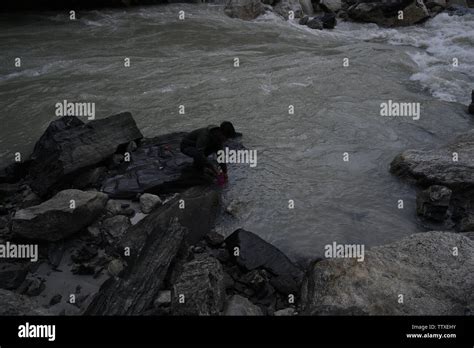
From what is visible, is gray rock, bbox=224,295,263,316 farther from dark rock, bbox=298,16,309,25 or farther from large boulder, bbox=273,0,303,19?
large boulder, bbox=273,0,303,19

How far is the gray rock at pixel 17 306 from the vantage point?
13.1 feet

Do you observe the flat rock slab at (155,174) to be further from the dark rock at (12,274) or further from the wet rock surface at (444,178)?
the wet rock surface at (444,178)

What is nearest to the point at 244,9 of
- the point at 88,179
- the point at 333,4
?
the point at 333,4

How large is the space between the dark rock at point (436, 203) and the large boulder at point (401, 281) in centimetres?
98

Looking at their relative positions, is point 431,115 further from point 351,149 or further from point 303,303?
point 303,303

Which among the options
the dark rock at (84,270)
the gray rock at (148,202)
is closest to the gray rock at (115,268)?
the dark rock at (84,270)

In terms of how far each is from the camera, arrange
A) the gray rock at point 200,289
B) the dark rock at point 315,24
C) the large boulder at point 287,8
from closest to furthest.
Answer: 1. the gray rock at point 200,289
2. the dark rock at point 315,24
3. the large boulder at point 287,8

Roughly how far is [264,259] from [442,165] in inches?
138

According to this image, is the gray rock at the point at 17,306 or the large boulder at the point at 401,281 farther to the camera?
the large boulder at the point at 401,281

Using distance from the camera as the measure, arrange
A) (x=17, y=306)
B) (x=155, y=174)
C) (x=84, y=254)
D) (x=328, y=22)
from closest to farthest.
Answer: (x=17, y=306) < (x=84, y=254) < (x=155, y=174) < (x=328, y=22)

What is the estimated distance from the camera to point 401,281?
454cm

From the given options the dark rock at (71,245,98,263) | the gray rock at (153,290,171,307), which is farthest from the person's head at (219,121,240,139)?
the gray rock at (153,290,171,307)

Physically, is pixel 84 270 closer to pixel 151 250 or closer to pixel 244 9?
pixel 151 250
